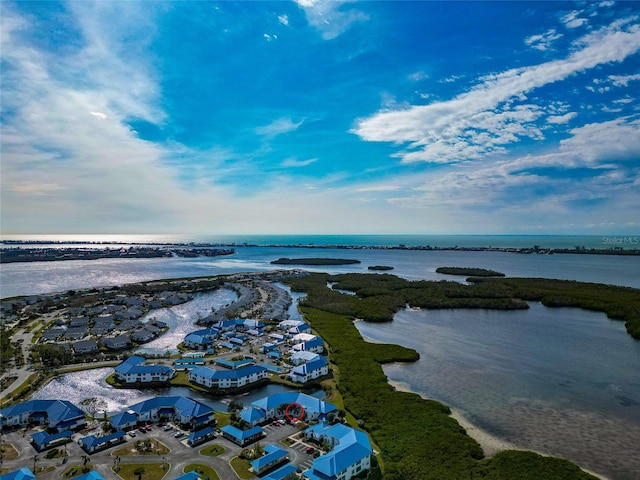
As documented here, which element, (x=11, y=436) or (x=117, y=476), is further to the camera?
(x=11, y=436)

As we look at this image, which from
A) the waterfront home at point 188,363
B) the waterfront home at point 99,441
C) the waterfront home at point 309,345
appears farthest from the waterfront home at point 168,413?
the waterfront home at point 309,345

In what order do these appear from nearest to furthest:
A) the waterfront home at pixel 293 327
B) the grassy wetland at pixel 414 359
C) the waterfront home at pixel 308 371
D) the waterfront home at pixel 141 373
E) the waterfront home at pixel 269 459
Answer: the waterfront home at pixel 269 459
the grassy wetland at pixel 414 359
the waterfront home at pixel 308 371
the waterfront home at pixel 141 373
the waterfront home at pixel 293 327

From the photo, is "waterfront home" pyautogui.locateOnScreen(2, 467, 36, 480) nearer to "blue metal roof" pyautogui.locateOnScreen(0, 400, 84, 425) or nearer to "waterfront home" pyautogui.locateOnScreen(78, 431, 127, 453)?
"waterfront home" pyautogui.locateOnScreen(78, 431, 127, 453)

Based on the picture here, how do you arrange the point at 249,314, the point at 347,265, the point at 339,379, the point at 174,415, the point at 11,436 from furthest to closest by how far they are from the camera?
the point at 347,265
the point at 249,314
the point at 339,379
the point at 174,415
the point at 11,436

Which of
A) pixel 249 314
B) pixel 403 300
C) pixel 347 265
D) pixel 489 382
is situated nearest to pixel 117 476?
pixel 489 382

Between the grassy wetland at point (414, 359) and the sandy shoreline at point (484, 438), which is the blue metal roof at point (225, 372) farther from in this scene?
the sandy shoreline at point (484, 438)

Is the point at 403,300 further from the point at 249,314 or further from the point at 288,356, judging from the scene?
the point at 288,356
